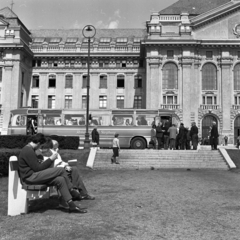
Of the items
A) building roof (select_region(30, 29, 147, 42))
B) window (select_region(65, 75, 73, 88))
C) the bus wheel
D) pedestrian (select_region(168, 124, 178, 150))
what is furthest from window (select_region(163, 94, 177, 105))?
pedestrian (select_region(168, 124, 178, 150))

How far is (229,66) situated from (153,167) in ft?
98.8

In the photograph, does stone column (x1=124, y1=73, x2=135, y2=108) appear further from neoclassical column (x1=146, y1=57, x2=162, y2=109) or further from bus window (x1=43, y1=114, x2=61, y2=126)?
bus window (x1=43, y1=114, x2=61, y2=126)

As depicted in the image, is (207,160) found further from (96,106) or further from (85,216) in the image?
(96,106)

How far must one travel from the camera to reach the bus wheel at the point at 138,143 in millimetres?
23156

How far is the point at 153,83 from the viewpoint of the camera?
4184cm

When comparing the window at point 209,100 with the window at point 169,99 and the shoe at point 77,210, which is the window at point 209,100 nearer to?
the window at point 169,99

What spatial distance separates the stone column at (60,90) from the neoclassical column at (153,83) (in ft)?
44.1

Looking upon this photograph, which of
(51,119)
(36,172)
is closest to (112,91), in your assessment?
(51,119)

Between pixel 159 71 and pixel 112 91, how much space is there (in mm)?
8500

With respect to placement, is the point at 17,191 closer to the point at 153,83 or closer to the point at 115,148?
the point at 115,148

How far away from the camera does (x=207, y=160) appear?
18062mm

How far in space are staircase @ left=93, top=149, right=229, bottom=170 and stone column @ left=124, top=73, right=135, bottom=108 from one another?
92.0 ft

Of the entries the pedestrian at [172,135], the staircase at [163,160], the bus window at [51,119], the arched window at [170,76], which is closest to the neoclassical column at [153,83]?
the arched window at [170,76]

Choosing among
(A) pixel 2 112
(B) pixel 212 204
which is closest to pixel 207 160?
(B) pixel 212 204
